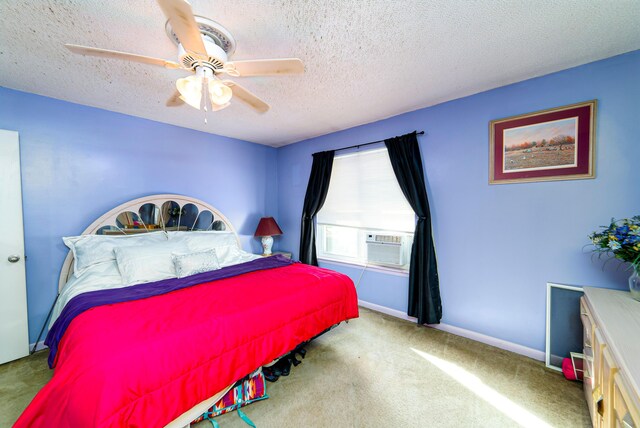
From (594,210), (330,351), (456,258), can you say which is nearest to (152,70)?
(330,351)

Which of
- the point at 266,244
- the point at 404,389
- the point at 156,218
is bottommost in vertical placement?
the point at 404,389

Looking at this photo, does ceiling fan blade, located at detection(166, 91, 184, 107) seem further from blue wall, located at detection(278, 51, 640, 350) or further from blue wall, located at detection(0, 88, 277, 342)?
blue wall, located at detection(278, 51, 640, 350)

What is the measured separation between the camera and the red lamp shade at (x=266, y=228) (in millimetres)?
3877

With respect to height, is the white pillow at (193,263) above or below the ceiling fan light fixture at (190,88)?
below

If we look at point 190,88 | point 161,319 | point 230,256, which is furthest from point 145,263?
point 190,88

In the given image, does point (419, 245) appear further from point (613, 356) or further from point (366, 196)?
point (613, 356)

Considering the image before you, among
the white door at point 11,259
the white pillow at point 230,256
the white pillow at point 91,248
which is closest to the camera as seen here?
the white door at point 11,259

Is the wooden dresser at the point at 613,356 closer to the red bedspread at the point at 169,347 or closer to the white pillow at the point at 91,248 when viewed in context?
the red bedspread at the point at 169,347

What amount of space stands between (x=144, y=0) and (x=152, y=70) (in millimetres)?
785

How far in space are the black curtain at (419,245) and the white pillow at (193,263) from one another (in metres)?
2.23

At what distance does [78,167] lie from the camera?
259cm

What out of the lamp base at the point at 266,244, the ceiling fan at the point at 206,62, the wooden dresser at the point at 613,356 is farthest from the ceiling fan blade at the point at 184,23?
the lamp base at the point at 266,244

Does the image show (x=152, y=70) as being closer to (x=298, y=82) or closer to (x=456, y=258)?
(x=298, y=82)

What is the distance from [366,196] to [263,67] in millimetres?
2193
